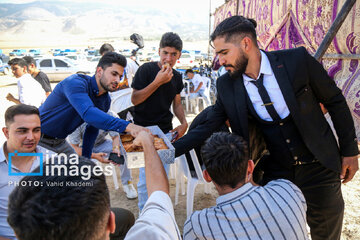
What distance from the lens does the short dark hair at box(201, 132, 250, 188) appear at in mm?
1530

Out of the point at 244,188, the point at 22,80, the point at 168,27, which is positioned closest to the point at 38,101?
the point at 22,80

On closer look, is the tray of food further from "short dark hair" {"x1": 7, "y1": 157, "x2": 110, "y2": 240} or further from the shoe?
the shoe

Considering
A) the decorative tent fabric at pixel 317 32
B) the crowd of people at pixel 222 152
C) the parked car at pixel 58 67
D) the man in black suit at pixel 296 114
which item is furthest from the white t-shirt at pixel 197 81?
the parked car at pixel 58 67

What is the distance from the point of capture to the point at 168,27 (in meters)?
178

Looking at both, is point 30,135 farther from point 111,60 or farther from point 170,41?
point 170,41

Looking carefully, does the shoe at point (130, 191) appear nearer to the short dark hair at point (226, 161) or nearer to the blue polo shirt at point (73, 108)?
the blue polo shirt at point (73, 108)

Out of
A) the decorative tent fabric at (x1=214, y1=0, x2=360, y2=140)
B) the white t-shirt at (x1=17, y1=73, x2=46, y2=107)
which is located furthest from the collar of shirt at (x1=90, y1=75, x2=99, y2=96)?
the decorative tent fabric at (x1=214, y1=0, x2=360, y2=140)

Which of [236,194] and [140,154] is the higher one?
[140,154]

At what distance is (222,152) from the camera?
1574 millimetres

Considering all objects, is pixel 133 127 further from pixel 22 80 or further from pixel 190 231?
pixel 22 80

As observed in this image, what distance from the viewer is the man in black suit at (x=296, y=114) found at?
1.93m

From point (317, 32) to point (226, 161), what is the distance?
3184 mm

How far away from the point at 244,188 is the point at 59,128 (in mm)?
2055

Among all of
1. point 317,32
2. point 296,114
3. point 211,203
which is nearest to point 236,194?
point 296,114
